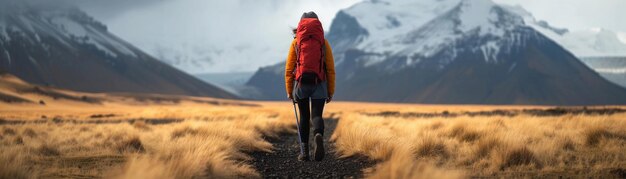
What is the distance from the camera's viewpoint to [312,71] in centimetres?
912

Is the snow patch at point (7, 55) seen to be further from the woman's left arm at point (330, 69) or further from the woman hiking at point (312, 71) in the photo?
the woman's left arm at point (330, 69)


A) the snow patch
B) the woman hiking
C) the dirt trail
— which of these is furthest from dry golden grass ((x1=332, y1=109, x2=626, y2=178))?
the snow patch

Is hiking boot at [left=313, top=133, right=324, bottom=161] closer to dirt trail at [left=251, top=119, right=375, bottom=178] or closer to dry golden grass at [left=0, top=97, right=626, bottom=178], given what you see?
dirt trail at [left=251, top=119, right=375, bottom=178]

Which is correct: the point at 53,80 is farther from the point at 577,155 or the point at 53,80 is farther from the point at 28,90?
the point at 577,155

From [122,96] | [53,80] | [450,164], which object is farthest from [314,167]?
[53,80]

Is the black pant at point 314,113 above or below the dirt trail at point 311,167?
above

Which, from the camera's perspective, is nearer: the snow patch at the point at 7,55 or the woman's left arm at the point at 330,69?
the woman's left arm at the point at 330,69

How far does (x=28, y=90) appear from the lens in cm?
11069

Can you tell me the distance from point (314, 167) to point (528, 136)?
5.16 metres

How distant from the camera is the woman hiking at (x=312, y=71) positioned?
914 centimetres

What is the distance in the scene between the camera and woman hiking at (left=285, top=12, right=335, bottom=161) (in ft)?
30.0

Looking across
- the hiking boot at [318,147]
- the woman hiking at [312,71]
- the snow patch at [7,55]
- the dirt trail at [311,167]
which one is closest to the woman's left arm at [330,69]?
the woman hiking at [312,71]

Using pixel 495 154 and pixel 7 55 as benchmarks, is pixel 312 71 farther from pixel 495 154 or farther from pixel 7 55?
pixel 7 55

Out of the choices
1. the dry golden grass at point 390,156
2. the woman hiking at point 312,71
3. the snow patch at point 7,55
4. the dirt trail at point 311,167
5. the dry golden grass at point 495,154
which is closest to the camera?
the dry golden grass at point 390,156
